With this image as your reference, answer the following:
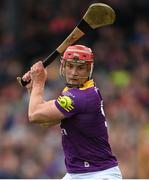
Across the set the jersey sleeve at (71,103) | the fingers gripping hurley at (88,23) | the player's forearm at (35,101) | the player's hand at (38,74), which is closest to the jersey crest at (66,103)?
the jersey sleeve at (71,103)

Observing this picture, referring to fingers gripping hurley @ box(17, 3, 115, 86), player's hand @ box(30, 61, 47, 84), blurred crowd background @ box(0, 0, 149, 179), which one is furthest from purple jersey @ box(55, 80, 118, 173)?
blurred crowd background @ box(0, 0, 149, 179)

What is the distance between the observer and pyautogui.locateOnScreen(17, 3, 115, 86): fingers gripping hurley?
7875mm

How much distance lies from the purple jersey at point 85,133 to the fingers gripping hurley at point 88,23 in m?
0.50

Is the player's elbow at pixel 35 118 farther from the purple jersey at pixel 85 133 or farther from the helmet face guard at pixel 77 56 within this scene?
the helmet face guard at pixel 77 56

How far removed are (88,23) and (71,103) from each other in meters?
0.99

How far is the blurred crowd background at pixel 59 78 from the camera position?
12.6 metres

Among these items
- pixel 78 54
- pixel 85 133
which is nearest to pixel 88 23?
pixel 78 54

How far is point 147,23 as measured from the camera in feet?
53.1

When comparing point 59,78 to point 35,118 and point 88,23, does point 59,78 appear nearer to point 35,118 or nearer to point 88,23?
point 88,23

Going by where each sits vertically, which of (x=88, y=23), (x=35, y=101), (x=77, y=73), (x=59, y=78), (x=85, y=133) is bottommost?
(x=59, y=78)

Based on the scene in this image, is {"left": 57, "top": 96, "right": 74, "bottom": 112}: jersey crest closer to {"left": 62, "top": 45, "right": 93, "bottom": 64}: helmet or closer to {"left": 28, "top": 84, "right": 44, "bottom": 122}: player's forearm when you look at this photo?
{"left": 28, "top": 84, "right": 44, "bottom": 122}: player's forearm

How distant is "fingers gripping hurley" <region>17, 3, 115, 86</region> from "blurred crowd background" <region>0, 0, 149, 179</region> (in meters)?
3.61

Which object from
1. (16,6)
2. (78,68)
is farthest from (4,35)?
(78,68)

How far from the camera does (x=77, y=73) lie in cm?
758
